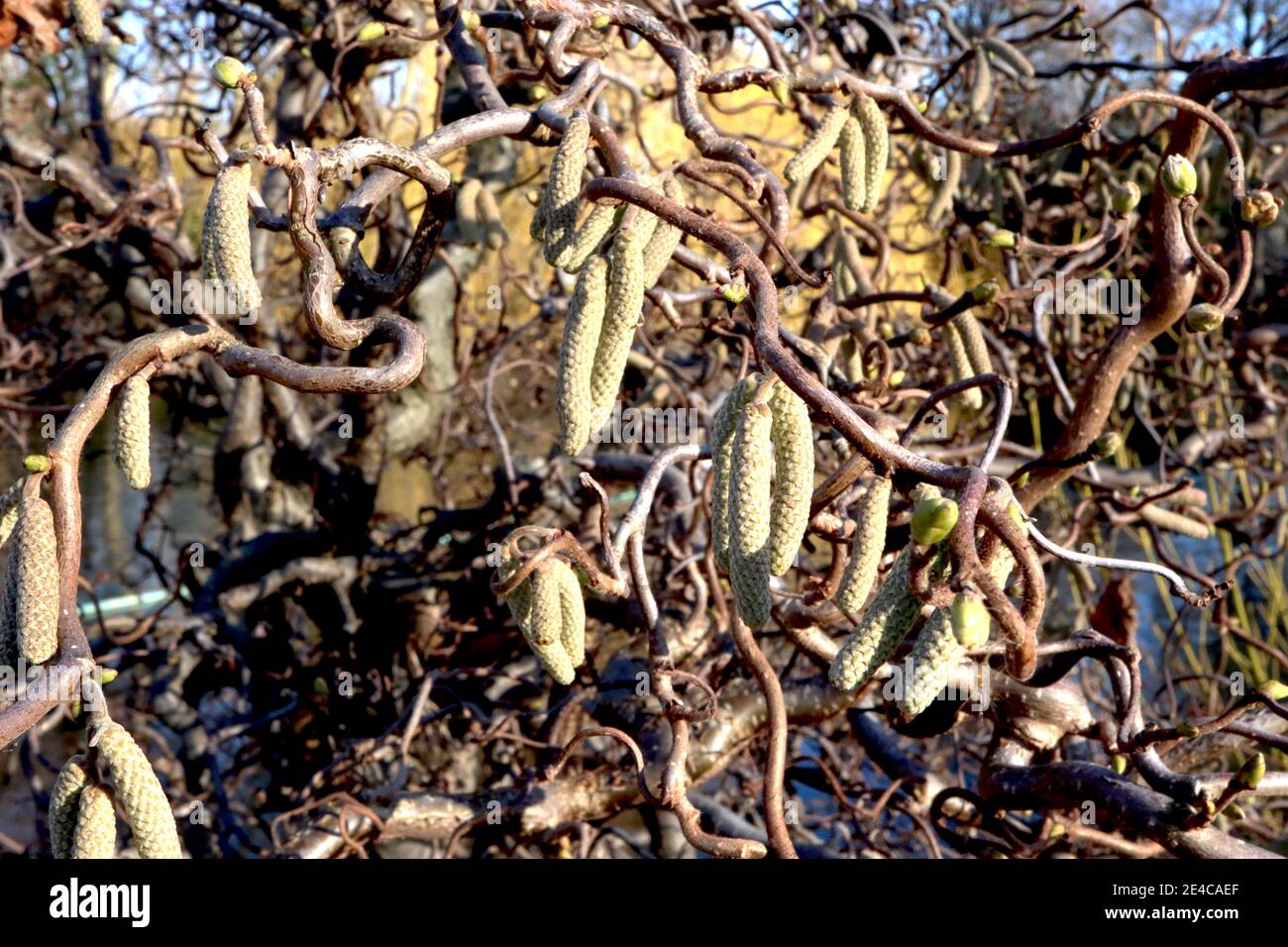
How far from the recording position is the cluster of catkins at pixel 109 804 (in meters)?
0.96

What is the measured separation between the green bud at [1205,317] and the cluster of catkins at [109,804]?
4.75 feet

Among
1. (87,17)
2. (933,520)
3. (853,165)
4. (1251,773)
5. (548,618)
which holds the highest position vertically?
(87,17)

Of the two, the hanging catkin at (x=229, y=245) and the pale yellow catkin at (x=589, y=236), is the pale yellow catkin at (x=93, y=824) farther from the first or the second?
the pale yellow catkin at (x=589, y=236)

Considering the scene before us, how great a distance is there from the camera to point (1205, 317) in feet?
5.49

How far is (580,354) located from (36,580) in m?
0.53

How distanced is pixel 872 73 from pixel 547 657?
7.80ft

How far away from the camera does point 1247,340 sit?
3.48 metres

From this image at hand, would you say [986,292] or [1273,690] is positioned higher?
[986,292]

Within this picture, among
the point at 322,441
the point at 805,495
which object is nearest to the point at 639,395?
the point at 322,441

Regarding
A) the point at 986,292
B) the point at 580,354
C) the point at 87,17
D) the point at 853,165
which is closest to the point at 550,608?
the point at 580,354

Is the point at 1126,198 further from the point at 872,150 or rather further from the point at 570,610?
the point at 570,610

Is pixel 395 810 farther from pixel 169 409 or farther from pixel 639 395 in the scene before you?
pixel 169 409

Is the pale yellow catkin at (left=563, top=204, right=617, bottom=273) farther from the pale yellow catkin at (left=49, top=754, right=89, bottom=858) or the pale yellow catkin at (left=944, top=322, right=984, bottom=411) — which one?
the pale yellow catkin at (left=944, top=322, right=984, bottom=411)
